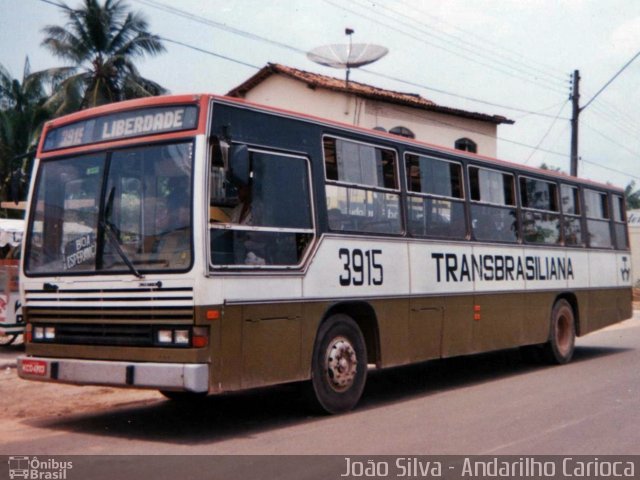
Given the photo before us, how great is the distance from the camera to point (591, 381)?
11.5 metres

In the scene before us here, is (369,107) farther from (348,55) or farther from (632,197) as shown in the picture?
(632,197)

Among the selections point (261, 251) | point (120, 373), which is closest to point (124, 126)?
point (261, 251)

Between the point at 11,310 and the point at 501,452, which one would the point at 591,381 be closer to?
the point at 501,452

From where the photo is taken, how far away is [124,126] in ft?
26.5

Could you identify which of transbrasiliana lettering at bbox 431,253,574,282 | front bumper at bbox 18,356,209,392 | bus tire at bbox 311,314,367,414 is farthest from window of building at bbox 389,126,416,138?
front bumper at bbox 18,356,209,392

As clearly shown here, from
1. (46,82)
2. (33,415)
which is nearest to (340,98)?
(46,82)

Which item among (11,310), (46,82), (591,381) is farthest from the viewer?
(46,82)

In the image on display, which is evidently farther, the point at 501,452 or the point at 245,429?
the point at 245,429

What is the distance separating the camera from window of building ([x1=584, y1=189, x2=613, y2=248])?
14828mm

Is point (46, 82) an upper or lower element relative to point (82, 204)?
upper

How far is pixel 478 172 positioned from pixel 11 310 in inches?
322
